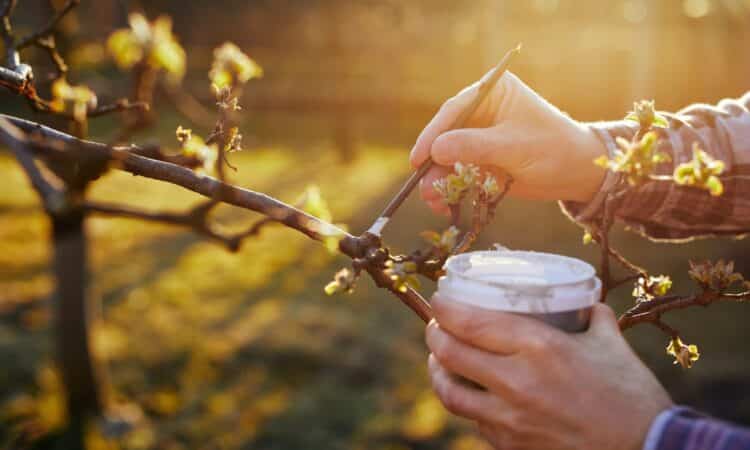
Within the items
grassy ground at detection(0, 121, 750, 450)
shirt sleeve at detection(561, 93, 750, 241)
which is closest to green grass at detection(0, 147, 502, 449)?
grassy ground at detection(0, 121, 750, 450)

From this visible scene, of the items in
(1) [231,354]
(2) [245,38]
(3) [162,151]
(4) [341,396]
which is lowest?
(4) [341,396]

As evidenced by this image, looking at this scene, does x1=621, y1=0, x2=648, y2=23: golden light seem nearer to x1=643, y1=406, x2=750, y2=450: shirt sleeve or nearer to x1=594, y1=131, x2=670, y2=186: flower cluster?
x1=594, y1=131, x2=670, y2=186: flower cluster

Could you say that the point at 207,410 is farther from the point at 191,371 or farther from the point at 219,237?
the point at 219,237

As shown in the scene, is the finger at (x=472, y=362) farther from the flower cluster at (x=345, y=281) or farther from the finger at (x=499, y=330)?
the flower cluster at (x=345, y=281)

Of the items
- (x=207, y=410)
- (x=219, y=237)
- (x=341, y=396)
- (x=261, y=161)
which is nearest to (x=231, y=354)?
(x=207, y=410)

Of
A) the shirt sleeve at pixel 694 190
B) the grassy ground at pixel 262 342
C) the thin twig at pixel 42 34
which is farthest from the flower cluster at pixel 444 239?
the grassy ground at pixel 262 342

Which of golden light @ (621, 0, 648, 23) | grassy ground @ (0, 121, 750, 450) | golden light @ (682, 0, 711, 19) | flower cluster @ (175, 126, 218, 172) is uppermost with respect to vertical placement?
golden light @ (621, 0, 648, 23)

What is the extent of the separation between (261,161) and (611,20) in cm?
1014

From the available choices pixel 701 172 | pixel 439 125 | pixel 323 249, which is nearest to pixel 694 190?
pixel 439 125

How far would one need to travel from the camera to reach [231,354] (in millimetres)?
7562

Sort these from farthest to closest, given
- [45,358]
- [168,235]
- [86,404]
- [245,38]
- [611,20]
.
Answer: [245,38], [611,20], [168,235], [45,358], [86,404]

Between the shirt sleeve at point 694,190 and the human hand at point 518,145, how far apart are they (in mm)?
134

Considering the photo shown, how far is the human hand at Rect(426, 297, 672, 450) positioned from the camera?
1.26 meters

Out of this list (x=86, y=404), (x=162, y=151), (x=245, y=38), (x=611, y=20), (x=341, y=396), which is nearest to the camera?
(x=162, y=151)
